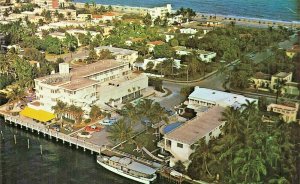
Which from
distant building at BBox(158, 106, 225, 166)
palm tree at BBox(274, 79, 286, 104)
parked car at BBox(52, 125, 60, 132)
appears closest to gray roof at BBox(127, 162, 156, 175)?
distant building at BBox(158, 106, 225, 166)

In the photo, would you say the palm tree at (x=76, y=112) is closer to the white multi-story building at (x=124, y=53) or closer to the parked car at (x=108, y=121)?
the parked car at (x=108, y=121)

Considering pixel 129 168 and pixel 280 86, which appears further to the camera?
pixel 280 86

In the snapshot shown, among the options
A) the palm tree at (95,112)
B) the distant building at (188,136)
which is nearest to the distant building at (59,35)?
the palm tree at (95,112)

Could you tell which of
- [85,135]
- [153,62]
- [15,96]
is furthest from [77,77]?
[153,62]

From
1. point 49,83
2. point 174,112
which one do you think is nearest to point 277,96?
point 174,112

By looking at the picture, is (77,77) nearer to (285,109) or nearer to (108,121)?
(108,121)

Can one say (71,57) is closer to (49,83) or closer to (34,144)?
(49,83)

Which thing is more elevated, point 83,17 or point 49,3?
point 49,3
